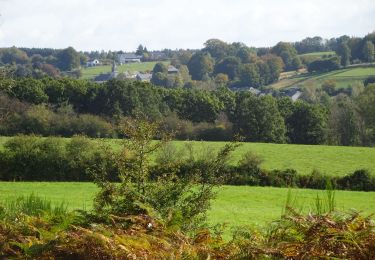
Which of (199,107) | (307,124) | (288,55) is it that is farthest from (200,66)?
(307,124)

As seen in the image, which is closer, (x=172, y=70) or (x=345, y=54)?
(x=345, y=54)

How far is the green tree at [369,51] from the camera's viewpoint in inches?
4761

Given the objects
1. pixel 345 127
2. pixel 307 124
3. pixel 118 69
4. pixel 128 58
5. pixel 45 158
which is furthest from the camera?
pixel 128 58

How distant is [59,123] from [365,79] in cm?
6839

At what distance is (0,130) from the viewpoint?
171ft

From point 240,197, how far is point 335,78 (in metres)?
83.0

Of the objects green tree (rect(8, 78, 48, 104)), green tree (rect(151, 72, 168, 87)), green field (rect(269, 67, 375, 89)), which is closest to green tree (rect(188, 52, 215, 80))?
green tree (rect(151, 72, 168, 87))

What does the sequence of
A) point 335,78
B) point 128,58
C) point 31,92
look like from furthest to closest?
point 128,58, point 335,78, point 31,92

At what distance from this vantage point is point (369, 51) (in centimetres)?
12175

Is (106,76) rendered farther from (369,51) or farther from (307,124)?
(307,124)

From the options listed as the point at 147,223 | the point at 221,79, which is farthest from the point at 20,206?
the point at 221,79

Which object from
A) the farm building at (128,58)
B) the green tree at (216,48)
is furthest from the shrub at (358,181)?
the farm building at (128,58)

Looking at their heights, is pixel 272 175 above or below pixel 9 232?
below

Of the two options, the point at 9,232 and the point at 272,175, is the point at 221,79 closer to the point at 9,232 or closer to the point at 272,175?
the point at 272,175
